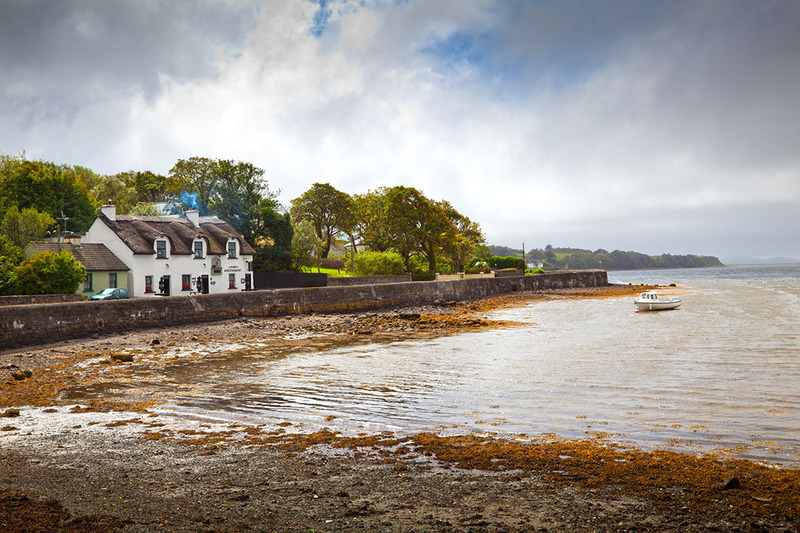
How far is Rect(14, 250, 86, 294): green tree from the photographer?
29781mm

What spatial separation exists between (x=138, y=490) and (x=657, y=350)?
17.3 m

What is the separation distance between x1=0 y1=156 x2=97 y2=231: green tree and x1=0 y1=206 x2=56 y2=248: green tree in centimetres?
571

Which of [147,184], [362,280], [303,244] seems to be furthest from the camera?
[147,184]

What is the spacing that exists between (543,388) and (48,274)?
1126 inches

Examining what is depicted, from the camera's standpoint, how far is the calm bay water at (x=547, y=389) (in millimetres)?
8977

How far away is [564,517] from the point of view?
527 cm

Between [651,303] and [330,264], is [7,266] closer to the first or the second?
[651,303]

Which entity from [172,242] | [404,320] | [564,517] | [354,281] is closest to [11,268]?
[172,242]

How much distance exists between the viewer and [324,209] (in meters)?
71.9

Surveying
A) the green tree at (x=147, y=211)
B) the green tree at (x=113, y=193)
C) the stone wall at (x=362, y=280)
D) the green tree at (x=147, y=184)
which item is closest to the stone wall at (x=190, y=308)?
the stone wall at (x=362, y=280)

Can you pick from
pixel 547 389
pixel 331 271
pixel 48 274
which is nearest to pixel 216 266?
pixel 48 274

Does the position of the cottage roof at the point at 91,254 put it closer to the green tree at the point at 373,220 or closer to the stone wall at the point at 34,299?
the stone wall at the point at 34,299

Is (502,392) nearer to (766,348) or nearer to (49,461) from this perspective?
(49,461)

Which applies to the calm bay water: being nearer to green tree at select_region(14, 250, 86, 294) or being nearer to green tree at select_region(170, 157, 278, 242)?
green tree at select_region(14, 250, 86, 294)
